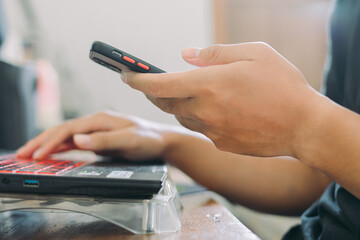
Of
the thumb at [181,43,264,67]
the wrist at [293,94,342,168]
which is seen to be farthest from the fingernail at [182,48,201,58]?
the wrist at [293,94,342,168]

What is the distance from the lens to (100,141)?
1.64ft

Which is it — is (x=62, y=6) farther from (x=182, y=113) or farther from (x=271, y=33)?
(x=182, y=113)

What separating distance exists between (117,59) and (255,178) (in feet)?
1.13

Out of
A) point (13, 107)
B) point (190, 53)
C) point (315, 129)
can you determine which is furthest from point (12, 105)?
point (315, 129)

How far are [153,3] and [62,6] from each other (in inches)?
17.8

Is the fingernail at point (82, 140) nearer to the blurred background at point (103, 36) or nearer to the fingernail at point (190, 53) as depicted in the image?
the fingernail at point (190, 53)

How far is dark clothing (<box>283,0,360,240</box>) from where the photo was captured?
0.40 meters

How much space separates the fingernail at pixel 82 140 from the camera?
494 millimetres

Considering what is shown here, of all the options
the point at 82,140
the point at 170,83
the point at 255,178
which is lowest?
the point at 255,178

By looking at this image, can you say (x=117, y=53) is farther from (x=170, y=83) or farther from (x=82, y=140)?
(x=82, y=140)

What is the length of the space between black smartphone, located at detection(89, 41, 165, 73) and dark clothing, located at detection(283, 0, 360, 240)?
0.93 feet

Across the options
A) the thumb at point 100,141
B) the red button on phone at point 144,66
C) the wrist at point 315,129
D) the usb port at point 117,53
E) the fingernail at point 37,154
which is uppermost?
the usb port at point 117,53

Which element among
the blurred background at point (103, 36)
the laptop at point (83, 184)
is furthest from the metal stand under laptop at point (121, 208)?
the blurred background at point (103, 36)

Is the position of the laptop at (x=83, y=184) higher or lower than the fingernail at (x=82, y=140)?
higher
